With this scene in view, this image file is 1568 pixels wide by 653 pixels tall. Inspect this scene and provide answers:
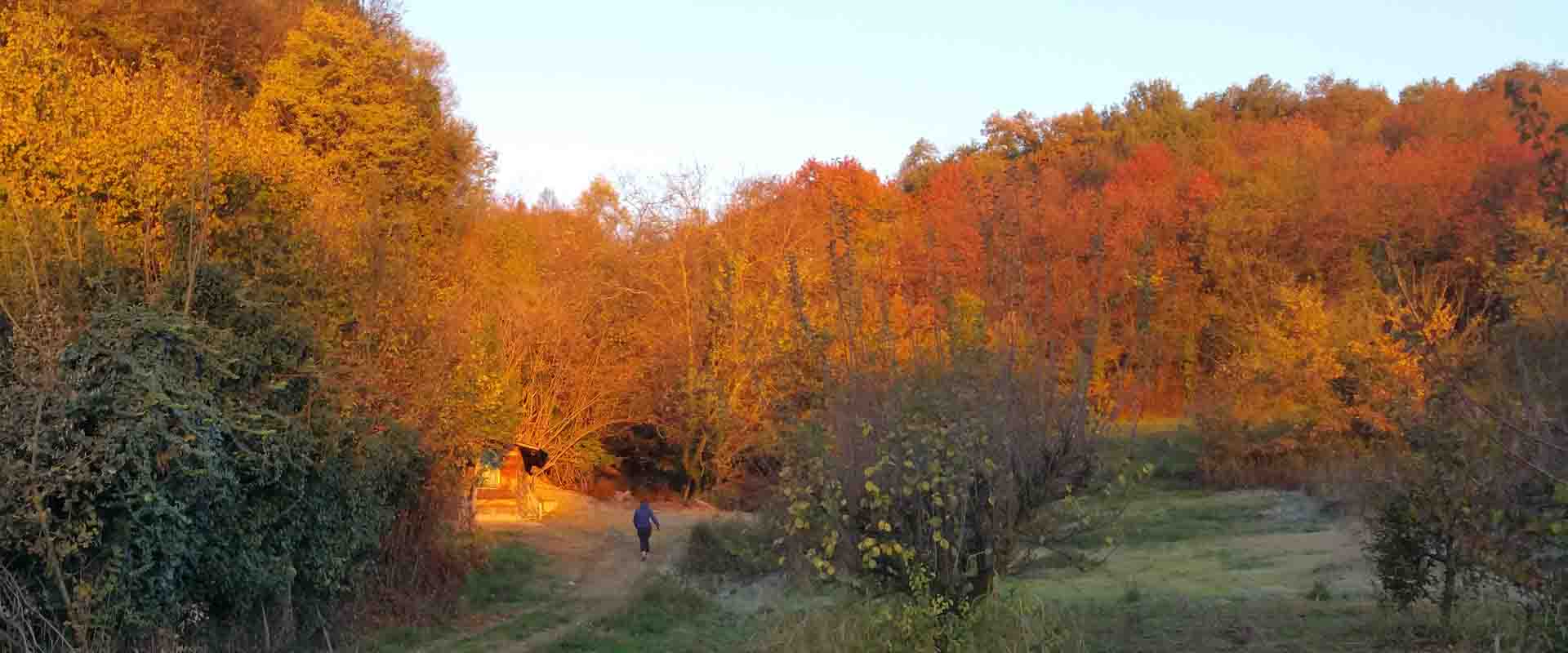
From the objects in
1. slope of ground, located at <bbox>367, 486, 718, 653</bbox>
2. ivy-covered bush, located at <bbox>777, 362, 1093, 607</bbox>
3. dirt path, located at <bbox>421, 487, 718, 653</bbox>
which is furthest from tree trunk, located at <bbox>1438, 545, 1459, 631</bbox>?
dirt path, located at <bbox>421, 487, 718, 653</bbox>

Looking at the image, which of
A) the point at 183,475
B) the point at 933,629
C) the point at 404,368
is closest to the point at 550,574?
the point at 404,368

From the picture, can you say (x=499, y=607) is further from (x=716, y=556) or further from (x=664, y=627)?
(x=716, y=556)

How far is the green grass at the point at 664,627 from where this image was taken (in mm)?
14805

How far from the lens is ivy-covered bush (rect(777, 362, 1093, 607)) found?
755cm

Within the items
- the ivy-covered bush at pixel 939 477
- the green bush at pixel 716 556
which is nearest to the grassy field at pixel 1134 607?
the ivy-covered bush at pixel 939 477

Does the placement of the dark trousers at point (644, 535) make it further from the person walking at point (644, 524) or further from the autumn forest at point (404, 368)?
the autumn forest at point (404, 368)

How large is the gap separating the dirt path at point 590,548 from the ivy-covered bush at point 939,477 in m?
8.33

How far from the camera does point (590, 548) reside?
2597 cm

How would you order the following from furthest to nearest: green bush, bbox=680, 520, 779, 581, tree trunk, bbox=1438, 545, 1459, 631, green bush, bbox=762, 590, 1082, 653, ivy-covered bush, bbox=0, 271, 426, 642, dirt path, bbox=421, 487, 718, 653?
green bush, bbox=680, 520, 779, 581
dirt path, bbox=421, 487, 718, 653
ivy-covered bush, bbox=0, 271, 426, 642
tree trunk, bbox=1438, 545, 1459, 631
green bush, bbox=762, 590, 1082, 653

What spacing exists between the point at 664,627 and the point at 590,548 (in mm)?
9678

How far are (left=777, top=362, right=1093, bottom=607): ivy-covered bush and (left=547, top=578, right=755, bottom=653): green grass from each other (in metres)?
5.16

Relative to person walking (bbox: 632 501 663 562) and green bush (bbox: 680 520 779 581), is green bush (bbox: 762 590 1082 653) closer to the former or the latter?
green bush (bbox: 680 520 779 581)

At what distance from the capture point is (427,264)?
21609mm

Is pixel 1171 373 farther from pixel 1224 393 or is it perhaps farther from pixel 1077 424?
pixel 1077 424
